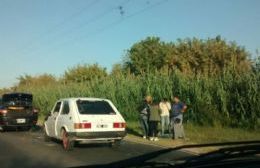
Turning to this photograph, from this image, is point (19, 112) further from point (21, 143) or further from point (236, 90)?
point (236, 90)

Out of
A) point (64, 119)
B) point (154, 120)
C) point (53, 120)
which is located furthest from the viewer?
point (154, 120)

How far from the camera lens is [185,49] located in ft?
202

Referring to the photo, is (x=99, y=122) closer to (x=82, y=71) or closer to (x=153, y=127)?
(x=153, y=127)

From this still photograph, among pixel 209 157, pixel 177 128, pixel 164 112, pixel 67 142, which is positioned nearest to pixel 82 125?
pixel 67 142

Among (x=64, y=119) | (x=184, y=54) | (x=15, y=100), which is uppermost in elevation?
(x=184, y=54)

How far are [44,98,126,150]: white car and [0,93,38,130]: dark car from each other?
8.99 m

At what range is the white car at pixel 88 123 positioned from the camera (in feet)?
55.2

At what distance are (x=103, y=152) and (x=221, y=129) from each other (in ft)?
27.9

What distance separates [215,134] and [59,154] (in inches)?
310

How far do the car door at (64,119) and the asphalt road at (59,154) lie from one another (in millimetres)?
594

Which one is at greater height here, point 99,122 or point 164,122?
point 164,122

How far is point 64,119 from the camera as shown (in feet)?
58.4

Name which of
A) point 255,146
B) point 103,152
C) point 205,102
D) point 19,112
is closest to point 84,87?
point 19,112

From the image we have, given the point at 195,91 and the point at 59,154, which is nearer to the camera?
the point at 59,154
